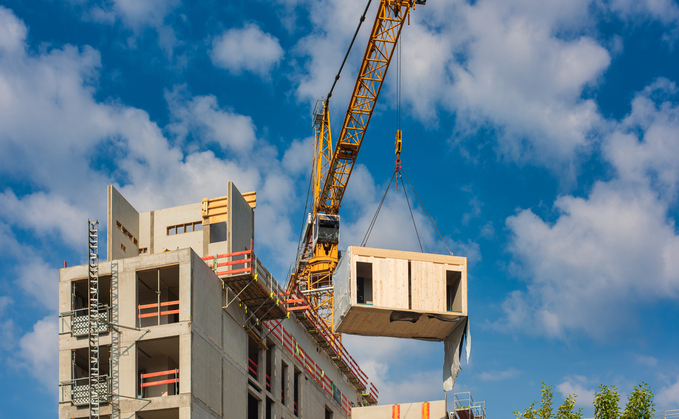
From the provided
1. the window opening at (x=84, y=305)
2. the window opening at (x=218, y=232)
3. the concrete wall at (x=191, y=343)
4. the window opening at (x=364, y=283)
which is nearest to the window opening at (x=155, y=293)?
the concrete wall at (x=191, y=343)

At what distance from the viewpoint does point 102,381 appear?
42.8 metres

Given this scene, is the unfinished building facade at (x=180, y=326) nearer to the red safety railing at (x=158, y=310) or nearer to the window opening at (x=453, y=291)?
the red safety railing at (x=158, y=310)

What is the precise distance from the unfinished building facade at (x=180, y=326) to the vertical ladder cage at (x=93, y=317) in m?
0.09

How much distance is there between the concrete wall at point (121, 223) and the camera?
49625 mm

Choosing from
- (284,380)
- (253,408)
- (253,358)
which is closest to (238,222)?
(253,358)

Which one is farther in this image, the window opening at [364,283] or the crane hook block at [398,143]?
the crane hook block at [398,143]

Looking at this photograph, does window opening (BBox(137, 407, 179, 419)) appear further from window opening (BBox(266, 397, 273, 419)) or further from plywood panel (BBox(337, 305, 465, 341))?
window opening (BBox(266, 397, 273, 419))

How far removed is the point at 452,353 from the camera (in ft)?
135

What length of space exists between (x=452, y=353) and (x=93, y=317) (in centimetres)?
1660

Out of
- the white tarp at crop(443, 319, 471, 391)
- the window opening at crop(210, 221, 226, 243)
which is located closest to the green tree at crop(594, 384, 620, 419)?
the white tarp at crop(443, 319, 471, 391)

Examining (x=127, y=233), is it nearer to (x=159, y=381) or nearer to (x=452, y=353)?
(x=159, y=381)

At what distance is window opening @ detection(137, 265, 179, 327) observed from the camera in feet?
142

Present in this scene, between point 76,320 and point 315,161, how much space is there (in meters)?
53.9

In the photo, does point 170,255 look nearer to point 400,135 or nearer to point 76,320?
point 76,320
